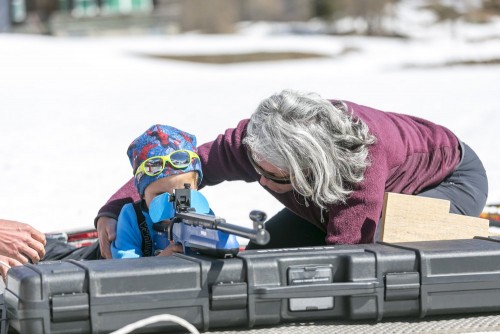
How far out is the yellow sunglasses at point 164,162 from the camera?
11.3ft

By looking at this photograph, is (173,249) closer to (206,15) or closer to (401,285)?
(401,285)

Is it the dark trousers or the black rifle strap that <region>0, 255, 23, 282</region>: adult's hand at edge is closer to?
the black rifle strap

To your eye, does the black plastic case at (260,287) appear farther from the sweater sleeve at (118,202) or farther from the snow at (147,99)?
the snow at (147,99)

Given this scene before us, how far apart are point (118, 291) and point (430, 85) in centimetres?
1701

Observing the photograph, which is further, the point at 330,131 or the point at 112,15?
the point at 112,15

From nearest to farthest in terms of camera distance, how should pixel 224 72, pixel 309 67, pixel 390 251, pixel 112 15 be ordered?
pixel 390 251 < pixel 224 72 < pixel 309 67 < pixel 112 15

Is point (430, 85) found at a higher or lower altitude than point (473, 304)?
A: lower

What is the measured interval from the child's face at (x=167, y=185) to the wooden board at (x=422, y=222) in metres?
0.78

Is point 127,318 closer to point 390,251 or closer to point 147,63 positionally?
point 390,251

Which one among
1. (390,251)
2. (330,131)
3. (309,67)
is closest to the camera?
(390,251)

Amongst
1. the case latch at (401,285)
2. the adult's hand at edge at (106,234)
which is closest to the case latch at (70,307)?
the case latch at (401,285)

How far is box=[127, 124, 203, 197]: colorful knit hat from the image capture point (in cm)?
348

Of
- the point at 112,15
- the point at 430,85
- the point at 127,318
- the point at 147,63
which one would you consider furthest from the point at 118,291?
the point at 112,15

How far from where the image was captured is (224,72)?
81.8ft
